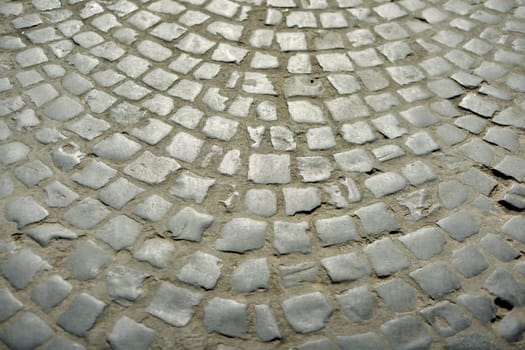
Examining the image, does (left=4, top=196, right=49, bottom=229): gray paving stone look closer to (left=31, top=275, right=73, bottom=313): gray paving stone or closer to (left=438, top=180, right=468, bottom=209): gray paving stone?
(left=31, top=275, right=73, bottom=313): gray paving stone

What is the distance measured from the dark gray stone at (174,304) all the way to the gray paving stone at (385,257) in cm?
91

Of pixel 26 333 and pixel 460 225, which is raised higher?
pixel 460 225

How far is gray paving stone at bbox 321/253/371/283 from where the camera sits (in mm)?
2436

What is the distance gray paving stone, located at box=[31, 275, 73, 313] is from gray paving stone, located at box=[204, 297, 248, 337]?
0.70 metres

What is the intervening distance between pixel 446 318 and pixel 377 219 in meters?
0.62

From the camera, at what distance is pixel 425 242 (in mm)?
2562

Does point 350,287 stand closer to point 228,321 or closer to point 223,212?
point 228,321

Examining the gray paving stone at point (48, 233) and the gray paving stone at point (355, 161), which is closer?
the gray paving stone at point (48, 233)

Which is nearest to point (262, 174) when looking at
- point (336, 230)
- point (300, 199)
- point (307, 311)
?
point (300, 199)

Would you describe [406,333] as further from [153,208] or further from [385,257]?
[153,208]

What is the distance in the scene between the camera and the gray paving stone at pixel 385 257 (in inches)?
97.0

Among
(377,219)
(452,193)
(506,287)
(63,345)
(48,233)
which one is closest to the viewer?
(63,345)

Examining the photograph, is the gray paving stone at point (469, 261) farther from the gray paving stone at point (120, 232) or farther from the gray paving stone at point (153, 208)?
the gray paving stone at point (120, 232)

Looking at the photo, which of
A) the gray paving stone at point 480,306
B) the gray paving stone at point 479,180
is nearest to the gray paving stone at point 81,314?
the gray paving stone at point 480,306
